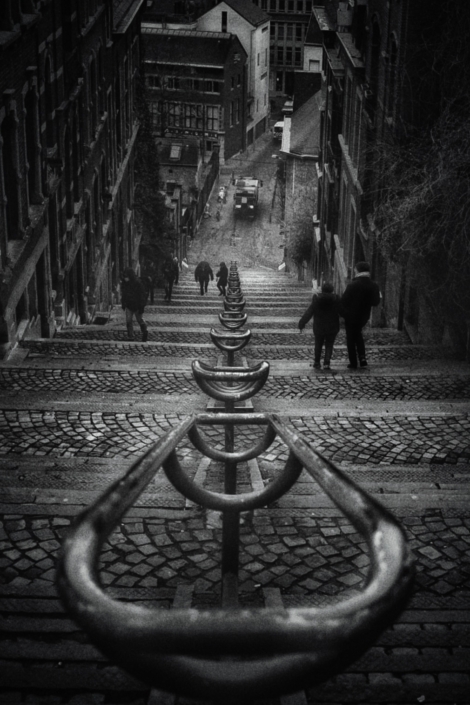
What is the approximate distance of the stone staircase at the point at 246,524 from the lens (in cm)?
411

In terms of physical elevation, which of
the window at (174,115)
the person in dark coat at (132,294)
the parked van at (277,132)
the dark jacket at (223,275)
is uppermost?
the person in dark coat at (132,294)

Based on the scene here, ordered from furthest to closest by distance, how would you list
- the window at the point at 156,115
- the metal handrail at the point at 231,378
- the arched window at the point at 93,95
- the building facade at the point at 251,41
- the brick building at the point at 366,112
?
the building facade at the point at 251,41
the window at the point at 156,115
the arched window at the point at 93,95
the brick building at the point at 366,112
the metal handrail at the point at 231,378

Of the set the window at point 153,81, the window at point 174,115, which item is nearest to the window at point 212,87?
→ the window at point 174,115

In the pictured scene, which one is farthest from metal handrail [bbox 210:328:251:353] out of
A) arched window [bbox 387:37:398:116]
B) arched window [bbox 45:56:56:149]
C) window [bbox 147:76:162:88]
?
window [bbox 147:76:162:88]

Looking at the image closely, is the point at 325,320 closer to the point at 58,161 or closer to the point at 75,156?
the point at 58,161

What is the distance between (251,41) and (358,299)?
209 feet

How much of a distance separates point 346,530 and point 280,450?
73.6 inches

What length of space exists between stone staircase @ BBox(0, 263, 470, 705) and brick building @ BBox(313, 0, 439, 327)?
5757 millimetres

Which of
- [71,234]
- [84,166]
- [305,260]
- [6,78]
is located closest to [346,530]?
[6,78]

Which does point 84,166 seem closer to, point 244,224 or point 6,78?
point 6,78

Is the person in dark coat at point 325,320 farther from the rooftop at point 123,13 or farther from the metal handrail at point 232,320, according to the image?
the rooftop at point 123,13

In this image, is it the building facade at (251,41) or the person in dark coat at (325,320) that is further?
the building facade at (251,41)

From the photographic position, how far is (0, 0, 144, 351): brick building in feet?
45.1

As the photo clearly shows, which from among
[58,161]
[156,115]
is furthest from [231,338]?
[156,115]
